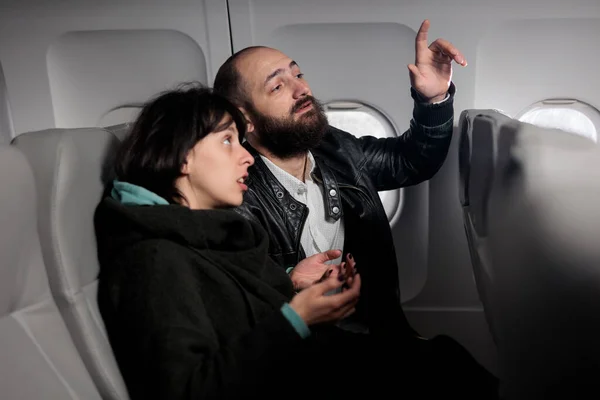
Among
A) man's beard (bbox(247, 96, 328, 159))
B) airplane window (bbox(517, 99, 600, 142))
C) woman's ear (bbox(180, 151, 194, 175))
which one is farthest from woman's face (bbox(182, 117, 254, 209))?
airplane window (bbox(517, 99, 600, 142))

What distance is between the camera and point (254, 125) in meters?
1.42

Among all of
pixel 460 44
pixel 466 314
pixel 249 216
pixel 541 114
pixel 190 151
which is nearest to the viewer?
pixel 190 151

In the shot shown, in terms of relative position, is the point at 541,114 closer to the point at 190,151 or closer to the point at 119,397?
the point at 190,151

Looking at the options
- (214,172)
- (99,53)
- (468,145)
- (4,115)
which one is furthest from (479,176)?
(4,115)

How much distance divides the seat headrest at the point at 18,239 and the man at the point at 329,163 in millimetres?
592

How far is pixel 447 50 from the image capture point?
137cm

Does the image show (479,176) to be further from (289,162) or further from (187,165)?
(187,165)

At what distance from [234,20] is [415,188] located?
87cm

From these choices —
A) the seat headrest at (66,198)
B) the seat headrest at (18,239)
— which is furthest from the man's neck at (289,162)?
the seat headrest at (18,239)

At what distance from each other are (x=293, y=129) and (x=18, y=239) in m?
0.78

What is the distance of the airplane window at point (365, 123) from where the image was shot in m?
1.77


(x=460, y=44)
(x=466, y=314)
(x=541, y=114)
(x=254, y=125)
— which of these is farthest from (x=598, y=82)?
(x=254, y=125)

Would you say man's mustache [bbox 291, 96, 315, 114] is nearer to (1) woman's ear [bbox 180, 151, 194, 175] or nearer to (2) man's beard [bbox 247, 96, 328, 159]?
(2) man's beard [bbox 247, 96, 328, 159]

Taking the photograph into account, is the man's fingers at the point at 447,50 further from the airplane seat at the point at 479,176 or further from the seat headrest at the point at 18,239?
the seat headrest at the point at 18,239
